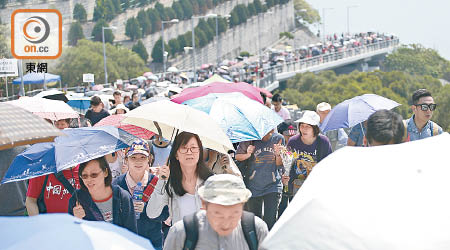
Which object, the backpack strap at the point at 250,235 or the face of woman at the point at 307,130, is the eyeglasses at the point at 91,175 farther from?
the face of woman at the point at 307,130

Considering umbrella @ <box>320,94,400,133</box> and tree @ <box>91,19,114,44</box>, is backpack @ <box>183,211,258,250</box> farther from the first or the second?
tree @ <box>91,19,114,44</box>

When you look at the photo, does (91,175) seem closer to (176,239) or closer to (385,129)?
(176,239)

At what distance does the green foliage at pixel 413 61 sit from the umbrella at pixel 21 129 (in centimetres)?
9970

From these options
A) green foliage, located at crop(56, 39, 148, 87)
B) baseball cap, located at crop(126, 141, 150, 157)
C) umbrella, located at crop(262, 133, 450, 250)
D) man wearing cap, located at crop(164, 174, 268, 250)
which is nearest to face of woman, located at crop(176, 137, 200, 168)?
baseball cap, located at crop(126, 141, 150, 157)

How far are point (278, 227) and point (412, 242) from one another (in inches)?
20.7

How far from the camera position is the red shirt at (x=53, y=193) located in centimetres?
563

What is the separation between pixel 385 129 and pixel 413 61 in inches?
3929

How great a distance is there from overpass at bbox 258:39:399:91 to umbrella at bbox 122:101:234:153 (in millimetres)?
44256

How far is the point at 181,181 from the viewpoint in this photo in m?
5.35

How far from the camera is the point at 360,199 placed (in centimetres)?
337

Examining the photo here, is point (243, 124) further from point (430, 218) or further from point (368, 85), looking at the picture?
point (368, 85)

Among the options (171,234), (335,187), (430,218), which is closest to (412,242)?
(430,218)

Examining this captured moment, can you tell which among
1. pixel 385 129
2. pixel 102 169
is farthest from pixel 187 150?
pixel 385 129

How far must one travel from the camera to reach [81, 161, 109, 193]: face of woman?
17.4 ft
